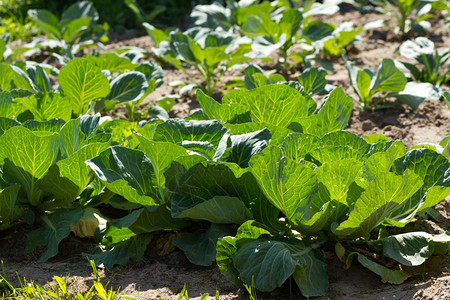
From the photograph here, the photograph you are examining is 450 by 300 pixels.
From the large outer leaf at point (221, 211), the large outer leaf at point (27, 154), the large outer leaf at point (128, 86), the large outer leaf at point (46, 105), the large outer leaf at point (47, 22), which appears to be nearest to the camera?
the large outer leaf at point (221, 211)

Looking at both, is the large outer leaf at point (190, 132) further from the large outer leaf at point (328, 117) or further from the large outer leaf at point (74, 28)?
the large outer leaf at point (74, 28)

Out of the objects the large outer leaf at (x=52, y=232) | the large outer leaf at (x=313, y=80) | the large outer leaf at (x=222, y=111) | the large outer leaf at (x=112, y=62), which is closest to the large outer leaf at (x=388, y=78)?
the large outer leaf at (x=313, y=80)

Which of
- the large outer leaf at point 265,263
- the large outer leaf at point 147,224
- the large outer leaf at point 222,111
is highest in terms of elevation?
the large outer leaf at point 222,111

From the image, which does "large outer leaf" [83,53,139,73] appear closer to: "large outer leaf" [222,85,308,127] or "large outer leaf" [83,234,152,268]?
"large outer leaf" [222,85,308,127]

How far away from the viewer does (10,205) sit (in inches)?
120

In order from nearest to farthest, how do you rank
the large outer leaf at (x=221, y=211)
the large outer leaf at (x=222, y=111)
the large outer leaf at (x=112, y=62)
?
the large outer leaf at (x=221, y=211), the large outer leaf at (x=222, y=111), the large outer leaf at (x=112, y=62)

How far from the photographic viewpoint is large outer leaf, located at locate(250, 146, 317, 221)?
247 cm

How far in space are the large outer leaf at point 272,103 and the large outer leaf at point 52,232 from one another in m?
0.98

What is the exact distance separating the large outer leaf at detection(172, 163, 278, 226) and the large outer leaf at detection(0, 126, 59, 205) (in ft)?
2.22

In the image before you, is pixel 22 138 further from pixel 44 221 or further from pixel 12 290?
pixel 12 290

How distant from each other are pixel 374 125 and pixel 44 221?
2.36 meters

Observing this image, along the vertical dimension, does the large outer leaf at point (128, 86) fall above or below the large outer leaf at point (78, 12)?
above

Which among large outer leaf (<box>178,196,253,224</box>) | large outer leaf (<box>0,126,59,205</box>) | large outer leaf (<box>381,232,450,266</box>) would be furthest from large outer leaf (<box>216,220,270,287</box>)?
large outer leaf (<box>0,126,59,205</box>)

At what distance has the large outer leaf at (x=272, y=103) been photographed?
3.21 metres
